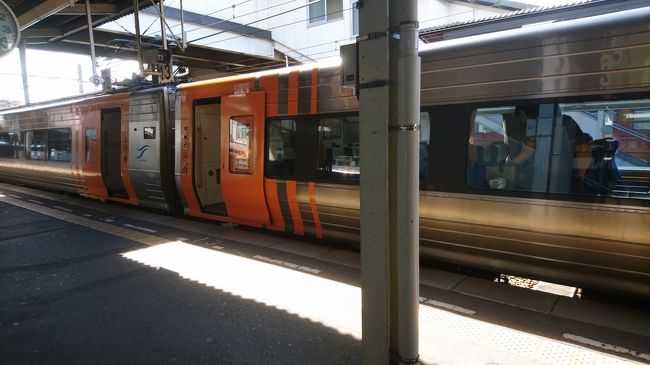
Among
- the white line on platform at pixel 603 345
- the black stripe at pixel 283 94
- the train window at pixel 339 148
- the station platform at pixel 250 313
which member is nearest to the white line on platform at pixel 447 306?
the station platform at pixel 250 313

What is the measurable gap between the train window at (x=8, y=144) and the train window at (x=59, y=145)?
2904 millimetres

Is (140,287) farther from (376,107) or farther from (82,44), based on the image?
(82,44)

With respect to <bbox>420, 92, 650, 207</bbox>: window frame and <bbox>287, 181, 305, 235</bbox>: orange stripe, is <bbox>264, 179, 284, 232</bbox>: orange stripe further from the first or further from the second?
<bbox>420, 92, 650, 207</bbox>: window frame

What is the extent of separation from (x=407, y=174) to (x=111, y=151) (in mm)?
9409

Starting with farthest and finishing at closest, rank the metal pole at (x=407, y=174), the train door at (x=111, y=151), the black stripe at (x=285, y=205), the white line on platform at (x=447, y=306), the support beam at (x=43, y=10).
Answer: the support beam at (x=43, y=10) < the train door at (x=111, y=151) < the black stripe at (x=285, y=205) < the white line on platform at (x=447, y=306) < the metal pole at (x=407, y=174)

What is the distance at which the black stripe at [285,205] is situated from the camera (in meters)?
6.03

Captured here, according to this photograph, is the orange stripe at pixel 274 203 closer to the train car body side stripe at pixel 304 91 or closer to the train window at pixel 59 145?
the train car body side stripe at pixel 304 91

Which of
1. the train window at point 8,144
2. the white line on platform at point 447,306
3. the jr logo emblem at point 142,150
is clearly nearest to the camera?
the white line on platform at point 447,306

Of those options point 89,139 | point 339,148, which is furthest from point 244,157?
point 89,139

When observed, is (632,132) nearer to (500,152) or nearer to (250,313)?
(500,152)

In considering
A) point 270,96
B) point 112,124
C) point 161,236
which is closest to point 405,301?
point 270,96

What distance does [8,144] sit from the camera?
540 inches

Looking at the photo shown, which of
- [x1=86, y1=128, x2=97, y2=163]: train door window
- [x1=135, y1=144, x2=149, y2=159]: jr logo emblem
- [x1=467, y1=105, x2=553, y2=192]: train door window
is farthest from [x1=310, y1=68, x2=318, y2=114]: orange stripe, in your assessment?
[x1=86, y1=128, x2=97, y2=163]: train door window

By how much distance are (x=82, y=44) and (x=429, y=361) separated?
57.2 feet
